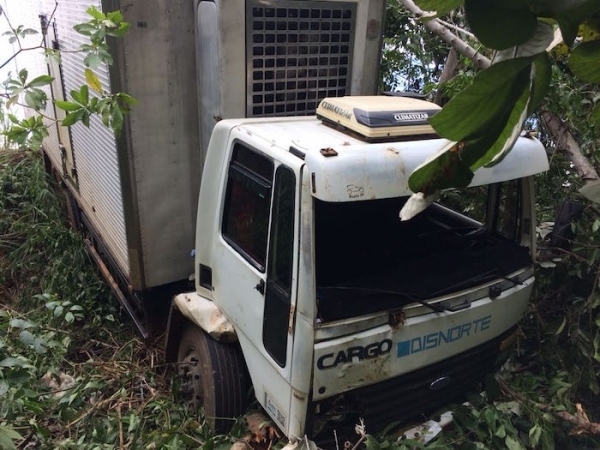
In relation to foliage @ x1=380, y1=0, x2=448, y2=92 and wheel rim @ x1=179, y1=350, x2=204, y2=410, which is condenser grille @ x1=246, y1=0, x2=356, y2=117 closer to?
→ wheel rim @ x1=179, y1=350, x2=204, y2=410

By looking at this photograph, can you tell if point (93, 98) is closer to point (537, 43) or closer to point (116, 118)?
point (116, 118)

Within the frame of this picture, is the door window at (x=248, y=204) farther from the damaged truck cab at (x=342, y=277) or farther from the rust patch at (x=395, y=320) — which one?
the rust patch at (x=395, y=320)

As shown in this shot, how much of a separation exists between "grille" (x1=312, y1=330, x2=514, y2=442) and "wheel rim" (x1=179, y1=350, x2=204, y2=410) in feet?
3.29

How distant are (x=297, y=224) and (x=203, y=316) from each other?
3.48 feet

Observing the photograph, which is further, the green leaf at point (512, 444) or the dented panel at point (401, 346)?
the green leaf at point (512, 444)

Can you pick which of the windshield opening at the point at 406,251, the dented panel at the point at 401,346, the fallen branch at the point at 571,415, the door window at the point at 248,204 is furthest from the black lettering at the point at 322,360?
the fallen branch at the point at 571,415

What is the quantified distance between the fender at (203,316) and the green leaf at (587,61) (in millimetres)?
2622

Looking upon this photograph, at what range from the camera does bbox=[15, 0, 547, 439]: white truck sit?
2.41 metres

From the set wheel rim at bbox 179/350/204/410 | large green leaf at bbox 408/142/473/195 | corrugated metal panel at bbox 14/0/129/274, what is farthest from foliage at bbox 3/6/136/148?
large green leaf at bbox 408/142/473/195

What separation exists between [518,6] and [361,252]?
2.61 m

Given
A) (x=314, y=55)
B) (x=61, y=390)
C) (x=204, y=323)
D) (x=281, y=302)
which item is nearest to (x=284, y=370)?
(x=281, y=302)

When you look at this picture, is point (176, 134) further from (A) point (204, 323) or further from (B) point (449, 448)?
(B) point (449, 448)

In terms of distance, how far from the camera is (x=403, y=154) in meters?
2.37

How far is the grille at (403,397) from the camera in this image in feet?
Answer: 8.38
